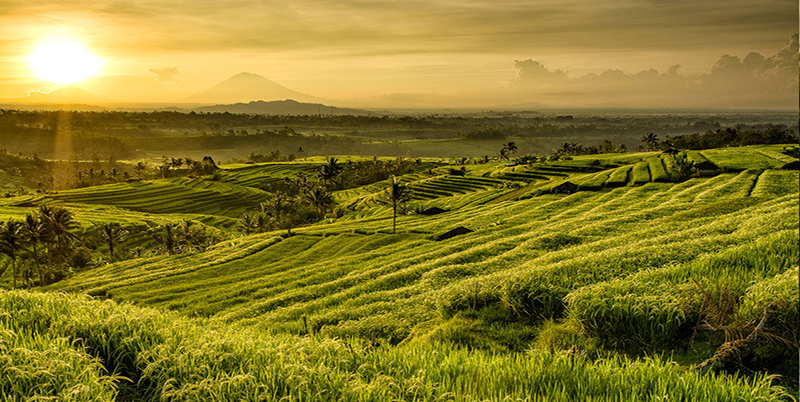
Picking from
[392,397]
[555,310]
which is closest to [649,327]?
[555,310]

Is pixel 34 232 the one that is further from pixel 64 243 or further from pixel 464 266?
pixel 464 266

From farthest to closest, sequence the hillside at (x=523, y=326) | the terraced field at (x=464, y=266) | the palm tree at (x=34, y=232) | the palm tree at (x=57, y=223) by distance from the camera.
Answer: the palm tree at (x=57, y=223)
the palm tree at (x=34, y=232)
the terraced field at (x=464, y=266)
the hillside at (x=523, y=326)

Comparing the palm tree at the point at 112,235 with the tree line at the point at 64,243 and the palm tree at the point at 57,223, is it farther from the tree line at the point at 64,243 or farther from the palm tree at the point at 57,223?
the palm tree at the point at 57,223

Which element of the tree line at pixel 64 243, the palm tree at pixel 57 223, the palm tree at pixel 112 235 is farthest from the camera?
the palm tree at pixel 112 235

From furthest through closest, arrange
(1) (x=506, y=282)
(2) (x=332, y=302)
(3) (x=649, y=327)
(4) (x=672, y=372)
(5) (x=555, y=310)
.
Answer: (2) (x=332, y=302), (1) (x=506, y=282), (5) (x=555, y=310), (3) (x=649, y=327), (4) (x=672, y=372)

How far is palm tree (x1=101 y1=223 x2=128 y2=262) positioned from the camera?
110 metres

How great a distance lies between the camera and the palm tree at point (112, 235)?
110 m

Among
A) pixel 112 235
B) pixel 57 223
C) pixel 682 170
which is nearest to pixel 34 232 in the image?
pixel 57 223

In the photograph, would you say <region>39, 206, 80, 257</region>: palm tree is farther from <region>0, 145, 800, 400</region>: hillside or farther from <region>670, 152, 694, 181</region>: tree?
<region>670, 152, 694, 181</region>: tree

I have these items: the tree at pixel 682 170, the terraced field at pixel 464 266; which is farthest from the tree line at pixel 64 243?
the tree at pixel 682 170

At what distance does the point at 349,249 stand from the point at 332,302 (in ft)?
113

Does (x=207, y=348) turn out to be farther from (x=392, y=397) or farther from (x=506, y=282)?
(x=506, y=282)

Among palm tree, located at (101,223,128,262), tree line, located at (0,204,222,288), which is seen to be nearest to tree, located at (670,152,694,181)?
tree line, located at (0,204,222,288)

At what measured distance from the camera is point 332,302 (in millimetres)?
24234
